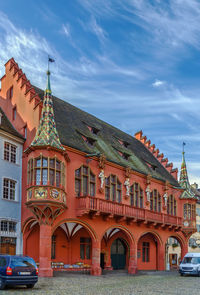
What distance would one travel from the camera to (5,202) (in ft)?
92.4

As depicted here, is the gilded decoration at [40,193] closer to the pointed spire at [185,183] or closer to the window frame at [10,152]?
the window frame at [10,152]

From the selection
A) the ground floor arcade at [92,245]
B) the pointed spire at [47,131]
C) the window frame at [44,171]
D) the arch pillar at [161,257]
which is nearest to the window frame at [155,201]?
the ground floor arcade at [92,245]

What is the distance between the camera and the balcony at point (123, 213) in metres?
29.6

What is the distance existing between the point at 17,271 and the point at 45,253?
766 cm

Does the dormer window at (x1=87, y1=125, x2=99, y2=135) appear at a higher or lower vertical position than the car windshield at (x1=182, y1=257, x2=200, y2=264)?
higher

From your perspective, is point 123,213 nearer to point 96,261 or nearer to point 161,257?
point 96,261

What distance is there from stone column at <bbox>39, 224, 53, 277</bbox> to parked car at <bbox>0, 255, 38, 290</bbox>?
6207 mm

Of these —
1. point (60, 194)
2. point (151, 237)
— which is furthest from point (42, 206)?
point (151, 237)

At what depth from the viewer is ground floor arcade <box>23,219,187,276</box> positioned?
2804 cm

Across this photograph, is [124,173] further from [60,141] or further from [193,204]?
[193,204]

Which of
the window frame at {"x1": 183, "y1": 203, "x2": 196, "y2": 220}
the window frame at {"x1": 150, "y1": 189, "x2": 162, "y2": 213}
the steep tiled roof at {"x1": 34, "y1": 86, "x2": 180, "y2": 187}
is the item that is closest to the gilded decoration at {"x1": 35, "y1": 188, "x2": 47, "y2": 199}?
the steep tiled roof at {"x1": 34, "y1": 86, "x2": 180, "y2": 187}

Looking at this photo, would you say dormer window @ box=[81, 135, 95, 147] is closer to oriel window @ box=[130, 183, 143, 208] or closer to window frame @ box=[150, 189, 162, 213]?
oriel window @ box=[130, 183, 143, 208]

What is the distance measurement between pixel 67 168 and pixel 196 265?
12254 mm

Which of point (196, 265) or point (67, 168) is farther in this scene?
point (196, 265)
